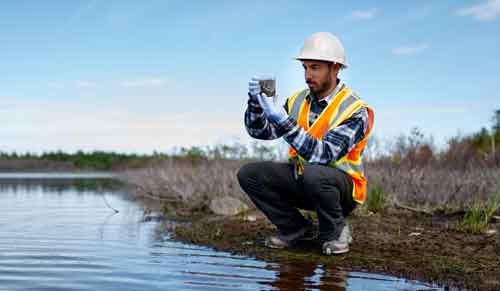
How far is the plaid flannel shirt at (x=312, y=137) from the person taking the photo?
4.95 meters

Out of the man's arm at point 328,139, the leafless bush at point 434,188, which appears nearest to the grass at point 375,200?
the leafless bush at point 434,188

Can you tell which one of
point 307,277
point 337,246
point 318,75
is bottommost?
point 307,277

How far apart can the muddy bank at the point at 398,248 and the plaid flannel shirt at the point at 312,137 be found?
2.92 ft

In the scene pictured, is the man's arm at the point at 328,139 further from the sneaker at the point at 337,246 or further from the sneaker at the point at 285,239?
the sneaker at the point at 285,239

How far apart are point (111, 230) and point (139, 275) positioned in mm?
3206

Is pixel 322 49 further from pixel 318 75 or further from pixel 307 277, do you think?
pixel 307 277

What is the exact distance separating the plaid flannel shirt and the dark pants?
15 centimetres

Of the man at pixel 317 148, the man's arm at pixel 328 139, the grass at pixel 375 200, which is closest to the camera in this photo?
the man's arm at pixel 328 139

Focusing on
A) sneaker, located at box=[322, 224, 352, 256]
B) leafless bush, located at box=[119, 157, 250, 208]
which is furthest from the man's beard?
leafless bush, located at box=[119, 157, 250, 208]

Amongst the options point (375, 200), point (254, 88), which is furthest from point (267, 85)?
point (375, 200)

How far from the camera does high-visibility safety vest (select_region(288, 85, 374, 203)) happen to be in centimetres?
523

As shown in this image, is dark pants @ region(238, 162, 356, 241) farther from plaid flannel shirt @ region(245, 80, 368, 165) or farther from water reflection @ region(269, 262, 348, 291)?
water reflection @ region(269, 262, 348, 291)

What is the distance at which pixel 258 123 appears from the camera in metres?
5.27

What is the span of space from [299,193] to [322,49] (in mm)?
1256
